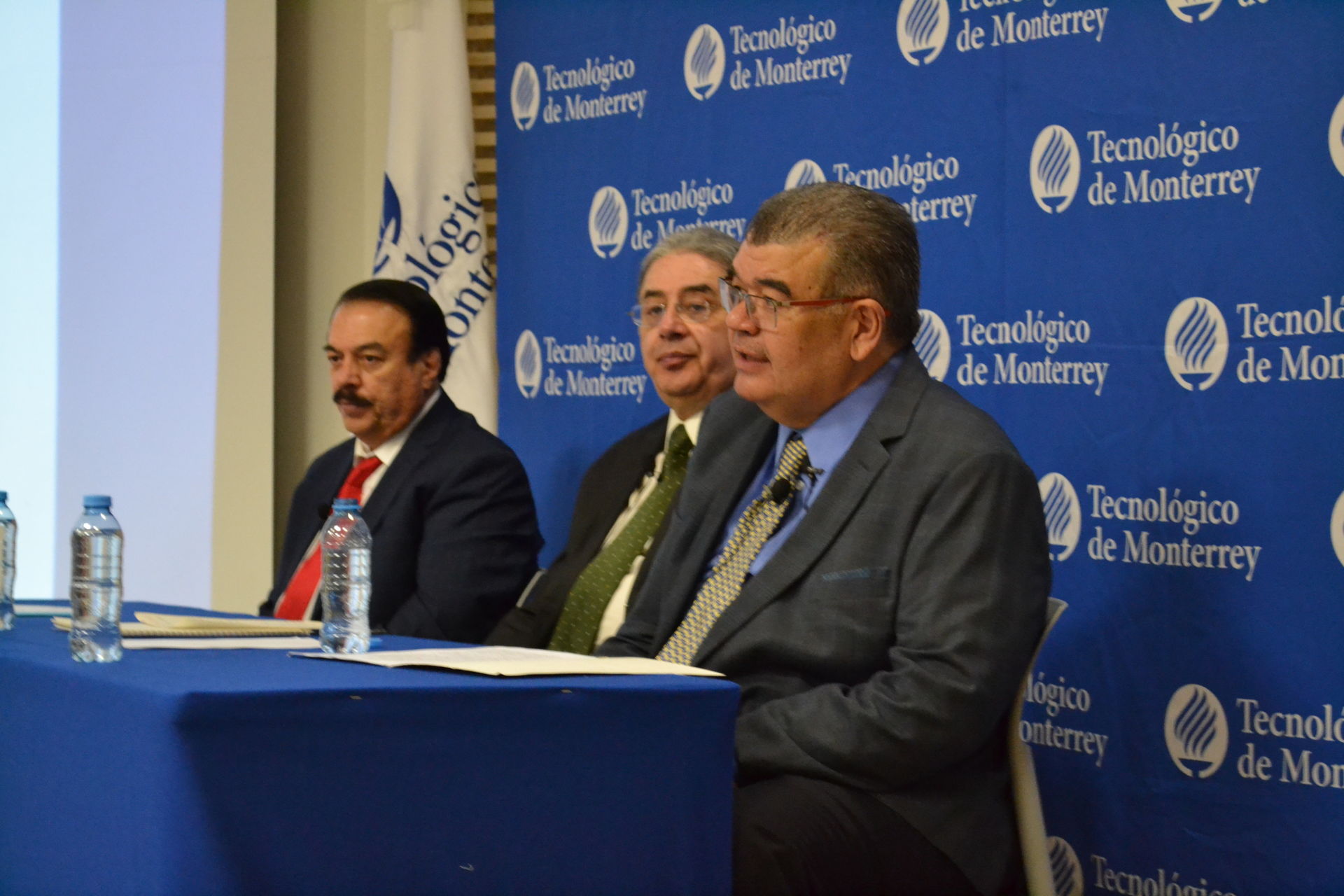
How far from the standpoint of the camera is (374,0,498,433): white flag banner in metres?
4.46

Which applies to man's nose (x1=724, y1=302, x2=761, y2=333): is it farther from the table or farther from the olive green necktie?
the table

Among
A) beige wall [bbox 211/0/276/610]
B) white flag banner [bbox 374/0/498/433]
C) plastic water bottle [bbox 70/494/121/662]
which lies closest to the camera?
plastic water bottle [bbox 70/494/121/662]

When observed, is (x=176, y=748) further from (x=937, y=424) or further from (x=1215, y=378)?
(x=1215, y=378)

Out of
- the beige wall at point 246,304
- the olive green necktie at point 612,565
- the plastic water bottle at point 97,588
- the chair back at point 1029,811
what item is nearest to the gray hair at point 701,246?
the olive green necktie at point 612,565

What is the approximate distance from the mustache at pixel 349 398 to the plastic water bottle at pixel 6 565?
935 millimetres

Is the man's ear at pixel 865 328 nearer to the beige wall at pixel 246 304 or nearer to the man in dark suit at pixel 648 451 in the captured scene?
the man in dark suit at pixel 648 451

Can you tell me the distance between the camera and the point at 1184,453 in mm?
2701

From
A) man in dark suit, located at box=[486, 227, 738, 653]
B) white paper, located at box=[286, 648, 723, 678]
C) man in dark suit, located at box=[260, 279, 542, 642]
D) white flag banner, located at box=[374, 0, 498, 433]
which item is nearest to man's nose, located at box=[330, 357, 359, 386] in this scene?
man in dark suit, located at box=[260, 279, 542, 642]

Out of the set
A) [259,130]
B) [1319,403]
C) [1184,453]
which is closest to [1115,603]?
[1184,453]

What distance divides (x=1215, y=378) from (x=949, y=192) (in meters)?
0.81

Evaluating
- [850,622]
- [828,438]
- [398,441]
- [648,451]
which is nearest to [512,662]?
[850,622]

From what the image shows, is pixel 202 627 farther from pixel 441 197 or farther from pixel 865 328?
pixel 441 197

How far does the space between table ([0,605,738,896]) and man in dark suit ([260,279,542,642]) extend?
4.20 feet

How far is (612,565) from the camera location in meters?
2.92
